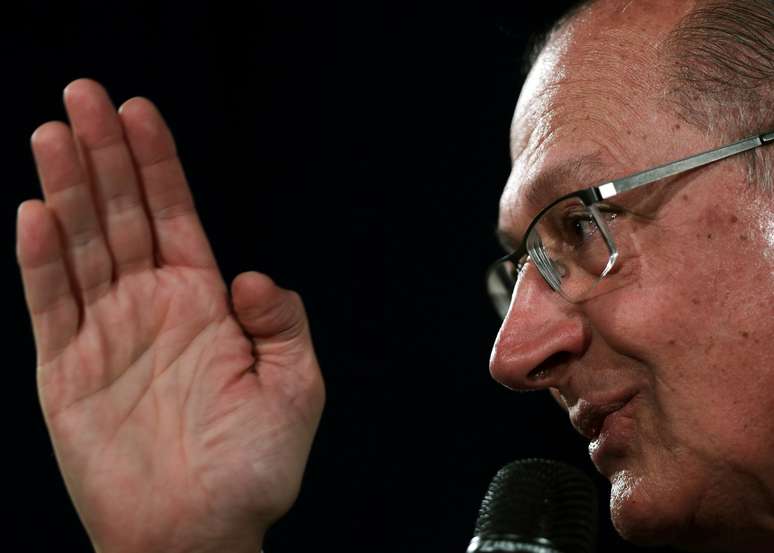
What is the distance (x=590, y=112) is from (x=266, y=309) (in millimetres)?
561

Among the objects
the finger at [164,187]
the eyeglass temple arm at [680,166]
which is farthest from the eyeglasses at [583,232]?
the finger at [164,187]

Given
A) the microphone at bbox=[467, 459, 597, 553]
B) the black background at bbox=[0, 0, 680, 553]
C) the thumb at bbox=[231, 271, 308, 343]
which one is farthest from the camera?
the black background at bbox=[0, 0, 680, 553]

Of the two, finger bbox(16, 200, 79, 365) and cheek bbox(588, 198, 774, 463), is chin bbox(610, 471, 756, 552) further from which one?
finger bbox(16, 200, 79, 365)

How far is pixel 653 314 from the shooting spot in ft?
4.76

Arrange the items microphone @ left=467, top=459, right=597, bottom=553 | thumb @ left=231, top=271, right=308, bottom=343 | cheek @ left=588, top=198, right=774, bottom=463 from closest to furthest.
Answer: microphone @ left=467, top=459, right=597, bottom=553 < cheek @ left=588, top=198, right=774, bottom=463 < thumb @ left=231, top=271, right=308, bottom=343

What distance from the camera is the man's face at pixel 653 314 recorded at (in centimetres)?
142

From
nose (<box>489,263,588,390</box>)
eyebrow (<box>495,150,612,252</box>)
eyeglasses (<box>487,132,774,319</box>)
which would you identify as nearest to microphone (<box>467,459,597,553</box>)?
nose (<box>489,263,588,390</box>)

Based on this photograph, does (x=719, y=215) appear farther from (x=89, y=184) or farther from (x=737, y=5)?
(x=89, y=184)

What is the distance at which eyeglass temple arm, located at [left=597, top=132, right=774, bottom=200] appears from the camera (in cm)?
142

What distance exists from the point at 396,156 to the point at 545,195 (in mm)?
1005

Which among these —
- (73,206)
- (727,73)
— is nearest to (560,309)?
(727,73)

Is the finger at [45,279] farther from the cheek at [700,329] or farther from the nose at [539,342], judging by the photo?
the cheek at [700,329]

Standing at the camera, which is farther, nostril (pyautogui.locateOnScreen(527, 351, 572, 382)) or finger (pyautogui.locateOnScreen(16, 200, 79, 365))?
nostril (pyautogui.locateOnScreen(527, 351, 572, 382))

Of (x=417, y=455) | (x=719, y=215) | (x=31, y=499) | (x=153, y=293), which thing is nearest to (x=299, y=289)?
(x=417, y=455)
